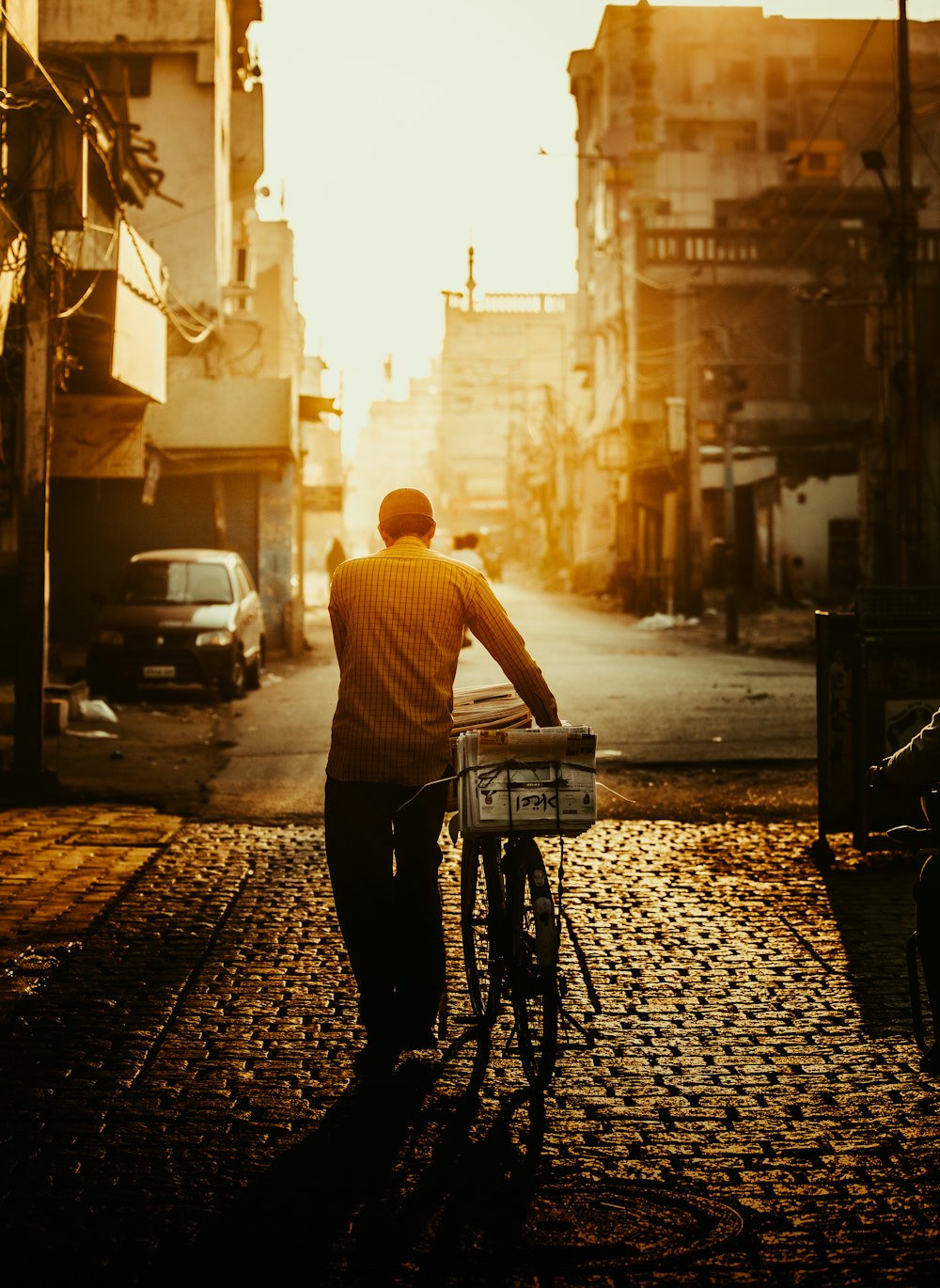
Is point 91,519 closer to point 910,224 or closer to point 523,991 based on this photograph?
point 910,224

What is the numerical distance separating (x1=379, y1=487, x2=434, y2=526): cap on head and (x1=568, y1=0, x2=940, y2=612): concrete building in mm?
23233

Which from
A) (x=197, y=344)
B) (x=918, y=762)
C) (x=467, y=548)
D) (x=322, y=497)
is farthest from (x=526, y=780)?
(x=322, y=497)

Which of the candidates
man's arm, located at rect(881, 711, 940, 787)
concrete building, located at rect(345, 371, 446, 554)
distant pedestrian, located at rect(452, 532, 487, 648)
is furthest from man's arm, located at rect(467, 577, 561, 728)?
concrete building, located at rect(345, 371, 446, 554)

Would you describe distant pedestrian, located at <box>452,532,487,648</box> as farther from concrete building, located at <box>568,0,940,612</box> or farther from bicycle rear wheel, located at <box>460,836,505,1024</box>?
bicycle rear wheel, located at <box>460,836,505,1024</box>

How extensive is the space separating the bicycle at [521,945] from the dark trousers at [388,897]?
19cm

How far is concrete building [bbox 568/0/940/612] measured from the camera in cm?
4309

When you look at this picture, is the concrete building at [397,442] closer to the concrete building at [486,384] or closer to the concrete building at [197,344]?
the concrete building at [486,384]

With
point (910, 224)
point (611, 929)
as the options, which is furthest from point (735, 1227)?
point (910, 224)

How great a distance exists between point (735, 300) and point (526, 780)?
46320 millimetres

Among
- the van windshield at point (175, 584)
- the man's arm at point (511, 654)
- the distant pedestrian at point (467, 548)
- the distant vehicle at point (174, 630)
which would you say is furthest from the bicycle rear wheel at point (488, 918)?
the distant pedestrian at point (467, 548)

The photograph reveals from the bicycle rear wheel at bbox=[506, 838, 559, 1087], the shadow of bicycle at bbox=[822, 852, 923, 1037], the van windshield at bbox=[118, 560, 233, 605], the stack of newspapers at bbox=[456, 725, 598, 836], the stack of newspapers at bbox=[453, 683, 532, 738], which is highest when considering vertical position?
the van windshield at bbox=[118, 560, 233, 605]

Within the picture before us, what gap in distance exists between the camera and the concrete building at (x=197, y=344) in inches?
1107

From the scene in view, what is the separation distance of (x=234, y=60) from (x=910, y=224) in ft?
78.4

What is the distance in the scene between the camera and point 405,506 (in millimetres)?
5449
